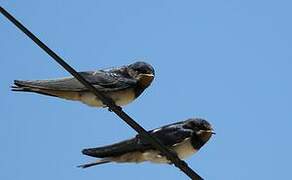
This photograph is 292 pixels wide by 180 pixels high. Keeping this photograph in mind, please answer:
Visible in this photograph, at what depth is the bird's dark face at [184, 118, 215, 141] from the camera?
23.6 feet

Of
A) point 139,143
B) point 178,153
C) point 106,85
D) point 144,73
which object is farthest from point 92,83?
point 178,153

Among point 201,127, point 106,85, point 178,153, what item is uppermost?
point 106,85

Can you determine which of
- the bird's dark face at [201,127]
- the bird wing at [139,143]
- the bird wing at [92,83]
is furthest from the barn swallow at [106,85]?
the bird's dark face at [201,127]

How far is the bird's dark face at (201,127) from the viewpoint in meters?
7.21

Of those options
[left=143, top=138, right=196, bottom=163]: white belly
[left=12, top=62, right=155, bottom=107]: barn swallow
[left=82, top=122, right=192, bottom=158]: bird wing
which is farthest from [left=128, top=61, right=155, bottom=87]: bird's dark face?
[left=143, top=138, right=196, bottom=163]: white belly

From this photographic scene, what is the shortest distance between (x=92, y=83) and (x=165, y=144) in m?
0.86

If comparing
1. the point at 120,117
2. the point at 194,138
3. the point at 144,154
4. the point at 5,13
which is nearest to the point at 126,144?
the point at 144,154

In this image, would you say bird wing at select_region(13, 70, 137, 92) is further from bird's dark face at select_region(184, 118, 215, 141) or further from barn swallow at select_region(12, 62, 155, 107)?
bird's dark face at select_region(184, 118, 215, 141)

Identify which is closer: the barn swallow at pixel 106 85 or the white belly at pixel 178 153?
the barn swallow at pixel 106 85

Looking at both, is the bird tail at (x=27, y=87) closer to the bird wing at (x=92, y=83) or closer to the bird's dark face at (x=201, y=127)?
the bird wing at (x=92, y=83)

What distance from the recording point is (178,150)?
7125 mm

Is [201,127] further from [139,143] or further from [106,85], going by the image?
[106,85]

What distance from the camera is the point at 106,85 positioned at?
293 inches

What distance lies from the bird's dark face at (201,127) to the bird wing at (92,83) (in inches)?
22.7
